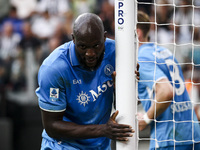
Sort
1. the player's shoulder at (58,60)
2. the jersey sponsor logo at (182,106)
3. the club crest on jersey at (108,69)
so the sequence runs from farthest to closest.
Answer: the jersey sponsor logo at (182,106) → the club crest on jersey at (108,69) → the player's shoulder at (58,60)

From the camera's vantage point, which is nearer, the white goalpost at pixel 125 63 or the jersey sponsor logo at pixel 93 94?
the white goalpost at pixel 125 63

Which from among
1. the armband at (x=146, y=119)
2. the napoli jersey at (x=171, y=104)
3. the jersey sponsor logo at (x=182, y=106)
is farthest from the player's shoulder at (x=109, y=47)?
the jersey sponsor logo at (x=182, y=106)

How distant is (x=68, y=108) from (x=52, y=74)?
0.99 ft

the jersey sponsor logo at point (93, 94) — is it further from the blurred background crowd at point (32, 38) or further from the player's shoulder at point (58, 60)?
the blurred background crowd at point (32, 38)

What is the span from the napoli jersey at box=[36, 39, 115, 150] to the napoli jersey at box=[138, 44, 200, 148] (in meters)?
0.80

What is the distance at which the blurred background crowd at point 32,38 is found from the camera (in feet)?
17.1

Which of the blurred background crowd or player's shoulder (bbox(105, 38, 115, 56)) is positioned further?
the blurred background crowd

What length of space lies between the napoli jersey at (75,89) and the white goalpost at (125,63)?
195mm

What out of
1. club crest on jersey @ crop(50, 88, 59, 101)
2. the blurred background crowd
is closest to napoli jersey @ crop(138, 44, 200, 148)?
club crest on jersey @ crop(50, 88, 59, 101)

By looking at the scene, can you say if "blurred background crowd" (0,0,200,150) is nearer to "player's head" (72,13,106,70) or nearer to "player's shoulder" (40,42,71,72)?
"player's shoulder" (40,42,71,72)

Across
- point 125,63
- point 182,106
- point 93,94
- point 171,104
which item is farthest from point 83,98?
point 182,106

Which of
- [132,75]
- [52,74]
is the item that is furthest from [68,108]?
[132,75]

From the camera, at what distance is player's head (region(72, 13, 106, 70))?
7.38ft

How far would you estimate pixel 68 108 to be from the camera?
8.59 ft
